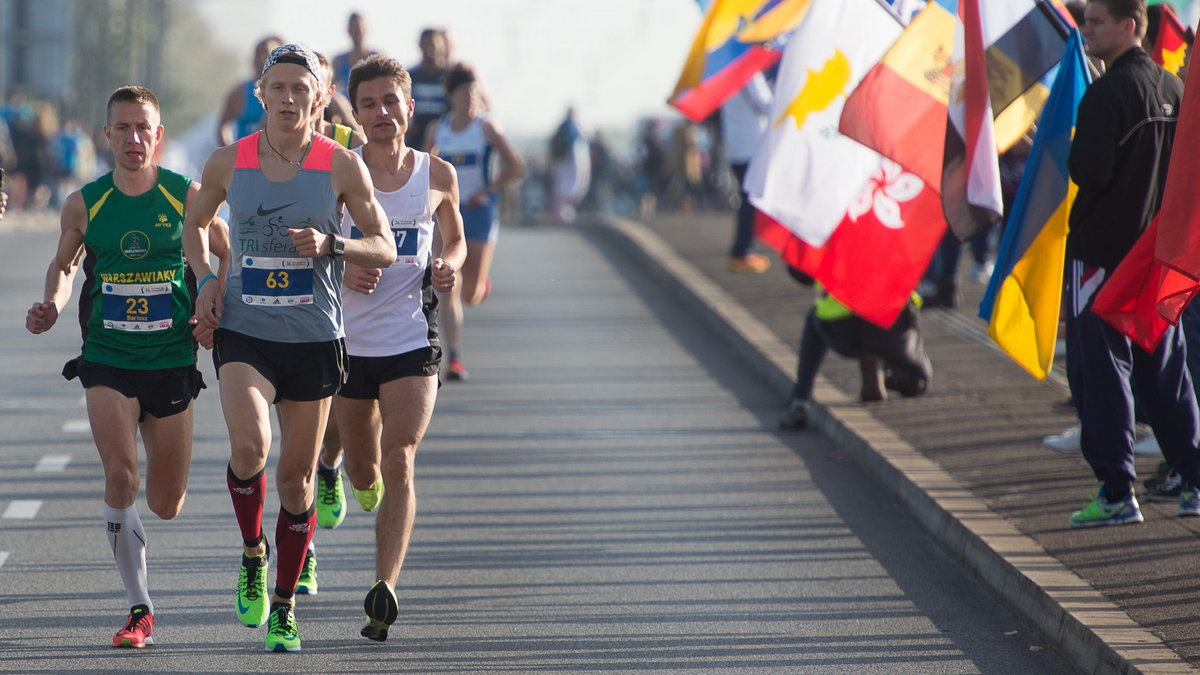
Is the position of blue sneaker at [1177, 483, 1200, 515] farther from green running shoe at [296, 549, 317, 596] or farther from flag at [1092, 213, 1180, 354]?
green running shoe at [296, 549, 317, 596]

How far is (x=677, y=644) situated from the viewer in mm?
6348

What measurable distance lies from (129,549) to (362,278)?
3.89ft

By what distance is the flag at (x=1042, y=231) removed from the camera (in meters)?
8.03

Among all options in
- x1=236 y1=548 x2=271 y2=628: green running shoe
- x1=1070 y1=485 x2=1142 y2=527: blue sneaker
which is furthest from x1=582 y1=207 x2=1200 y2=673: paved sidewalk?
x1=236 y1=548 x2=271 y2=628: green running shoe

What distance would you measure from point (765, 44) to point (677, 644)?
8367 mm

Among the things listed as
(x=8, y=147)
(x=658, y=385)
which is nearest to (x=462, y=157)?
(x=658, y=385)

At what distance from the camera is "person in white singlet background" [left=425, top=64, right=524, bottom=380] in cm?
1218

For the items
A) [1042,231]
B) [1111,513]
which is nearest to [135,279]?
[1042,231]

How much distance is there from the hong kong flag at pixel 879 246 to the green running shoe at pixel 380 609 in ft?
13.1

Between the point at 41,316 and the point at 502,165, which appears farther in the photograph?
the point at 502,165

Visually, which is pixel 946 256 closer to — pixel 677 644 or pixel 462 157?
pixel 462 157

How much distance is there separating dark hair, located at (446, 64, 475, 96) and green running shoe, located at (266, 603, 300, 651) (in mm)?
6459

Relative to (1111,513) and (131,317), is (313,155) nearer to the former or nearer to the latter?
(131,317)

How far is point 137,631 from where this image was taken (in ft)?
20.2
